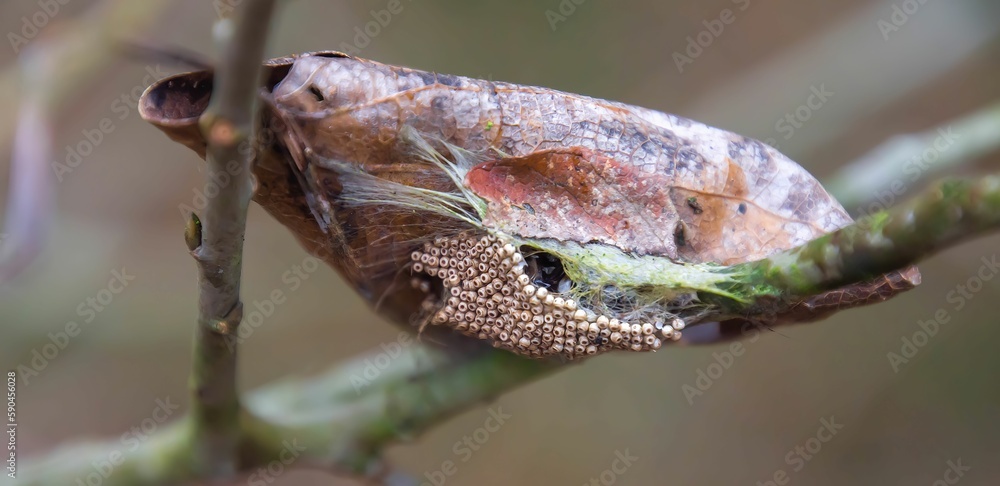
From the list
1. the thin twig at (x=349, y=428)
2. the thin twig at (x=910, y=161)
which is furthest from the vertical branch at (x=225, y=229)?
the thin twig at (x=910, y=161)

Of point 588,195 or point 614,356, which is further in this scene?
point 614,356

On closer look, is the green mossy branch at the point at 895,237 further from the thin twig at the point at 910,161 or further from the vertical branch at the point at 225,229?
the thin twig at the point at 910,161

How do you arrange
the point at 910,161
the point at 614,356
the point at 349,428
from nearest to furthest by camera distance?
1. the point at 349,428
2. the point at 910,161
3. the point at 614,356

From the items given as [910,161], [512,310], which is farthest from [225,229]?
[910,161]

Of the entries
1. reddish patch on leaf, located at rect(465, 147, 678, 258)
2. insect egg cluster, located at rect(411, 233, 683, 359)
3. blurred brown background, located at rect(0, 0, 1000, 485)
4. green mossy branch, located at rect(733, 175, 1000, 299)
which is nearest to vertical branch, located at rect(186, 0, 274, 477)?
insect egg cluster, located at rect(411, 233, 683, 359)

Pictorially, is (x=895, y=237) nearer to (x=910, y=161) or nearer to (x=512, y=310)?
(x=512, y=310)

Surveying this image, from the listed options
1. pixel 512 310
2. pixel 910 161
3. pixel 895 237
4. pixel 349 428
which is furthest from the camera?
pixel 910 161

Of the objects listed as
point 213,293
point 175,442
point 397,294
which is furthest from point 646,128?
point 175,442
